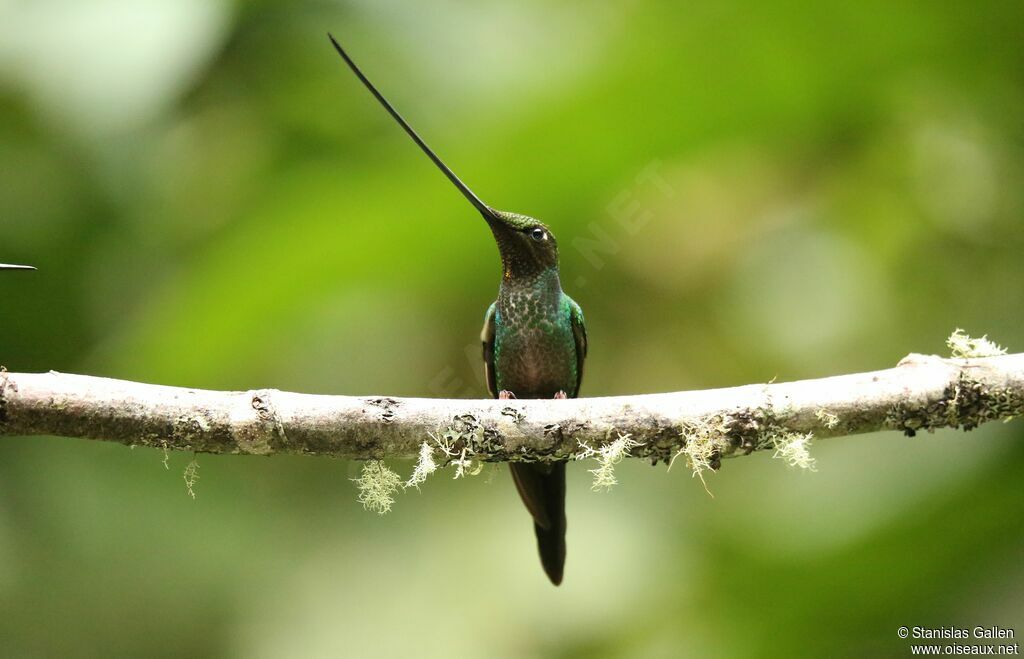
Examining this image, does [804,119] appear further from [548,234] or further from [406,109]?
[406,109]

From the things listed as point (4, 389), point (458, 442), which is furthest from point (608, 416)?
point (4, 389)

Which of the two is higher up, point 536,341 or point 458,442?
point 536,341

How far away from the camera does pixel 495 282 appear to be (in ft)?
15.2

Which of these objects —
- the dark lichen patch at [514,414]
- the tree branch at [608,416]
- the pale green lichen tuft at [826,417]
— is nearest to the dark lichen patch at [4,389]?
the tree branch at [608,416]

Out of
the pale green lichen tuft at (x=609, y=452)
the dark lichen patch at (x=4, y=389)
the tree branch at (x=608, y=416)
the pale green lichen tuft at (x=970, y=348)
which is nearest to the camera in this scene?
the dark lichen patch at (x=4, y=389)

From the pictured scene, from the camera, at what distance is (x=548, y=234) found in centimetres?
354

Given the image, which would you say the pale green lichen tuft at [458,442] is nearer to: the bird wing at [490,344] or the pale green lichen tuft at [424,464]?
the pale green lichen tuft at [424,464]

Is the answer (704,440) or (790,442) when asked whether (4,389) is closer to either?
(704,440)

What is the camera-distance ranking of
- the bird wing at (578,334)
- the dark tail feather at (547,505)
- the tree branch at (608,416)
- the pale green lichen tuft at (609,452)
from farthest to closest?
the bird wing at (578,334)
the dark tail feather at (547,505)
the pale green lichen tuft at (609,452)
the tree branch at (608,416)

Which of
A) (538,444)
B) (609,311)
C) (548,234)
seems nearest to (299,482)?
(609,311)

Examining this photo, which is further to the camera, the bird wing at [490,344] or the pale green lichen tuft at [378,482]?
the bird wing at [490,344]

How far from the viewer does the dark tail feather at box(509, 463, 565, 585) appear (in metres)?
3.42

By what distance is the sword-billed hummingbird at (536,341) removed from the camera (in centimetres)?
346

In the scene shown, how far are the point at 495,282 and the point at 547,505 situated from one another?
1429 mm
